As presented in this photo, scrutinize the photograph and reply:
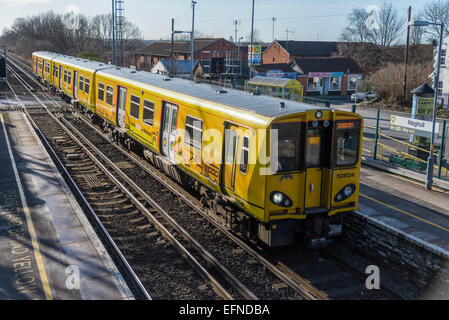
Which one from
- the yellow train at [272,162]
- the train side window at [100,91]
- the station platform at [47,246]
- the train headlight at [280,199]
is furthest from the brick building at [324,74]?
the train headlight at [280,199]

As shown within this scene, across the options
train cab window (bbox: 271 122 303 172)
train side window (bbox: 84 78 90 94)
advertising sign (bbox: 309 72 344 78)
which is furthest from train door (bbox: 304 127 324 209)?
advertising sign (bbox: 309 72 344 78)

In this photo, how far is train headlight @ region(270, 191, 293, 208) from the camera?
8914 mm

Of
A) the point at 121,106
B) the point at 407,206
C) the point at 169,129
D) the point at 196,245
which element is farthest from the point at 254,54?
the point at 196,245

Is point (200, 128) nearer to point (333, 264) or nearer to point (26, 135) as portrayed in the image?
point (333, 264)

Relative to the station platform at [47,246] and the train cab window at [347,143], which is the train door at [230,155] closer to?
the train cab window at [347,143]

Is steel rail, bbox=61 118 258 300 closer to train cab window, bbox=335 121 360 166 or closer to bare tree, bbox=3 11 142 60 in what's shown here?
train cab window, bbox=335 121 360 166

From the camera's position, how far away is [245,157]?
9.34 metres

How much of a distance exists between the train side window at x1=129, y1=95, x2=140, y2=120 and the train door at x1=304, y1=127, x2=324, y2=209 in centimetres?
852

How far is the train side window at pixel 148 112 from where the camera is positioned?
14744 millimetres

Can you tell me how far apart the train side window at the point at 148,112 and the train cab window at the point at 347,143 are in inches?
283

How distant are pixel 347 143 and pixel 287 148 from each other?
154 cm

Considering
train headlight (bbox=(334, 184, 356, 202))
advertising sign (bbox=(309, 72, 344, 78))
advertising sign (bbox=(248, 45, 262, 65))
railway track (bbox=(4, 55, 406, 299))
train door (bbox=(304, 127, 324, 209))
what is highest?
advertising sign (bbox=(248, 45, 262, 65))
